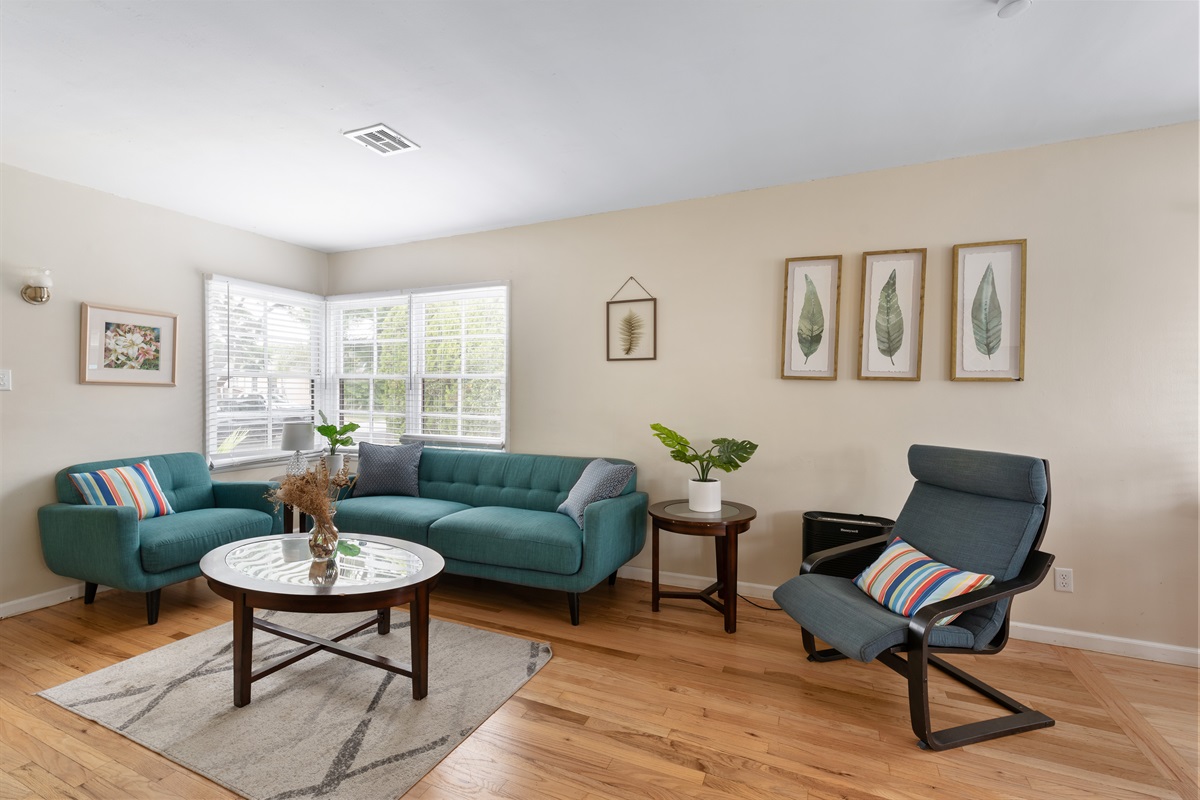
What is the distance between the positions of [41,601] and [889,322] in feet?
17.3

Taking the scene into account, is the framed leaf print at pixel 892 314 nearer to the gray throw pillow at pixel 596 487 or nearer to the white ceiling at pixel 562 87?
the white ceiling at pixel 562 87

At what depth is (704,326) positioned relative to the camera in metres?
3.76

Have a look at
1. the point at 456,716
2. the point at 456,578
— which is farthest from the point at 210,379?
the point at 456,716

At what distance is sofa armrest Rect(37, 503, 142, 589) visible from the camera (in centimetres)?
300

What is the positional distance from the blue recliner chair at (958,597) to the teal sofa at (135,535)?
322 cm

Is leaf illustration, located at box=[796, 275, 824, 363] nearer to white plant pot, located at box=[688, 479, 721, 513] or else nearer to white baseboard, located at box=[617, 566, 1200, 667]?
white plant pot, located at box=[688, 479, 721, 513]

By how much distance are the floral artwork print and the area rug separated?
1983 mm

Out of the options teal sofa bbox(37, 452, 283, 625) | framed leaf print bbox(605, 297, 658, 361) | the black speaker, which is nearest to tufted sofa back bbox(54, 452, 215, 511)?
teal sofa bbox(37, 452, 283, 625)

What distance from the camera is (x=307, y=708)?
228 cm

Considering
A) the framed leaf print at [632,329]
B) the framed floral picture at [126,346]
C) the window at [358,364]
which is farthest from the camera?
the window at [358,364]

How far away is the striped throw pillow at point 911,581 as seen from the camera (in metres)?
2.25

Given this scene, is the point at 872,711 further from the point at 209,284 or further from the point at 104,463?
the point at 209,284

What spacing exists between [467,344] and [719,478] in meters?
2.29

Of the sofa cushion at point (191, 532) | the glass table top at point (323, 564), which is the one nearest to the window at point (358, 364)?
the sofa cushion at point (191, 532)
